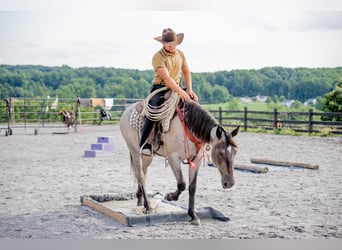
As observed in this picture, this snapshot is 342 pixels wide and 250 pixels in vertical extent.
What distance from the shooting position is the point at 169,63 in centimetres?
401

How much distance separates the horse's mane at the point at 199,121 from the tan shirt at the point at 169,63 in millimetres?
313

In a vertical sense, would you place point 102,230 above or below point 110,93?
below

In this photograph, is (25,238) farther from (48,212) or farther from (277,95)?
(277,95)

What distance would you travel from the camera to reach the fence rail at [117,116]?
5852 mm

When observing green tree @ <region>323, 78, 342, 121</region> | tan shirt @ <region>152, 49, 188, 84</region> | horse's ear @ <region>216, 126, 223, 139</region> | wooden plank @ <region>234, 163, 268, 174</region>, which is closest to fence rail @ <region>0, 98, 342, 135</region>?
green tree @ <region>323, 78, 342, 121</region>

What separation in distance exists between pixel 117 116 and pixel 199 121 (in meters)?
6.61

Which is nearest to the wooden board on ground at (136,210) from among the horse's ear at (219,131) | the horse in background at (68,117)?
the horse's ear at (219,131)

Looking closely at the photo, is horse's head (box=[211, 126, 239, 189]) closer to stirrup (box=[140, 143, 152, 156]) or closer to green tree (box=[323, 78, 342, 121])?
stirrup (box=[140, 143, 152, 156])

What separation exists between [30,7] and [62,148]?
4.79m

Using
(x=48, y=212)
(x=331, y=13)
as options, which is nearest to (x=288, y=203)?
(x=331, y=13)

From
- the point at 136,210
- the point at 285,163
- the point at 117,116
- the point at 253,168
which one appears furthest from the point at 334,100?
the point at 117,116

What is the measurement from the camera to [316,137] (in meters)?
7.09

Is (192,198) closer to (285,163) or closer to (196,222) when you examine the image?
(196,222)

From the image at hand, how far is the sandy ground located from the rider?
76 centimetres
